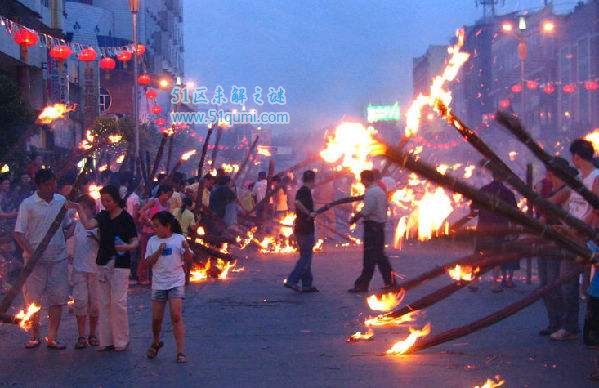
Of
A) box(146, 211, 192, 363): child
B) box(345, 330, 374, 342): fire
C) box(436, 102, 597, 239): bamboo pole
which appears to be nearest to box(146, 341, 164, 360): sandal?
box(146, 211, 192, 363): child

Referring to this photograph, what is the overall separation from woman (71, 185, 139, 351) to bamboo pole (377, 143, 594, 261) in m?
5.72

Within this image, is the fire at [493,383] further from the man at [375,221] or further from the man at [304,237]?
the man at [304,237]

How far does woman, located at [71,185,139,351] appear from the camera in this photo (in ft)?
29.6

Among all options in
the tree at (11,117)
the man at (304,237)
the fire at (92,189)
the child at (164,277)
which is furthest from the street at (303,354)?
the tree at (11,117)

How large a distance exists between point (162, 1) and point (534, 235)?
7371 centimetres

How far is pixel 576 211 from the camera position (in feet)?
33.3

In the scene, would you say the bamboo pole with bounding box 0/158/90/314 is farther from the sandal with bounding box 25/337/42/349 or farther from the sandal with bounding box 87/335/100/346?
the sandal with bounding box 87/335/100/346

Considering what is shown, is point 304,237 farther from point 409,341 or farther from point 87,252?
point 409,341

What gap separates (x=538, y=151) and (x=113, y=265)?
5823mm

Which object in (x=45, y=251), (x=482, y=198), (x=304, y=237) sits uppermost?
(x=482, y=198)

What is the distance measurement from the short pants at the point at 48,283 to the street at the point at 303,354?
52 centimetres

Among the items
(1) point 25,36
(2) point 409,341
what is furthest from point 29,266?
(1) point 25,36

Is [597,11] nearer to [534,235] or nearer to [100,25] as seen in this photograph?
[100,25]

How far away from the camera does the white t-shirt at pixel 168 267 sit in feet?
28.0
